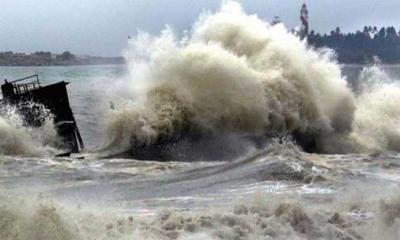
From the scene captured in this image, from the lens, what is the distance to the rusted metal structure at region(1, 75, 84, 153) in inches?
851

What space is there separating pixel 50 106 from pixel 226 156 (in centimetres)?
744

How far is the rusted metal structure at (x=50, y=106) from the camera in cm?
2161

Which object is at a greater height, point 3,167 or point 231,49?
point 231,49

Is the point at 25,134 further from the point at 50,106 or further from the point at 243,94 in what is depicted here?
the point at 243,94

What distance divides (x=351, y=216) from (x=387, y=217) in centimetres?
62

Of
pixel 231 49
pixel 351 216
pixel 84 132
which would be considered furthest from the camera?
pixel 84 132

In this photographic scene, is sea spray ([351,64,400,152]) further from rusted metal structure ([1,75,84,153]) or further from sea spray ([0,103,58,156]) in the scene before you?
sea spray ([0,103,58,156])

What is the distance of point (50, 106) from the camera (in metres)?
22.4

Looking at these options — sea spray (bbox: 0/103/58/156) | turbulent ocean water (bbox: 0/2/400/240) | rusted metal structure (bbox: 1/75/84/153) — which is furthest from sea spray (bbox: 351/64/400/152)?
sea spray (bbox: 0/103/58/156)

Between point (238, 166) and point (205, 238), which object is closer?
point (205, 238)

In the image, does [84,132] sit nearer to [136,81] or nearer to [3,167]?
[136,81]

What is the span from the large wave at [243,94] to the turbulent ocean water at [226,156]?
0.16 ft

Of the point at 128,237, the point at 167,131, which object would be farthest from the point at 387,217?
the point at 167,131

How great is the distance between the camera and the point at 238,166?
49.2 ft
